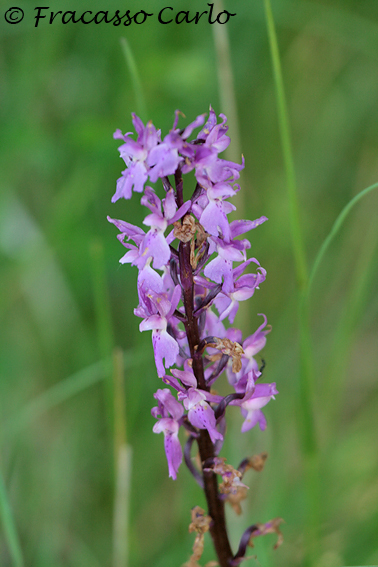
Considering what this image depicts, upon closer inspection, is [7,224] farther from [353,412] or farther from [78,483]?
[353,412]

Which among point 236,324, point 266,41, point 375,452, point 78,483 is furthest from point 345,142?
point 78,483

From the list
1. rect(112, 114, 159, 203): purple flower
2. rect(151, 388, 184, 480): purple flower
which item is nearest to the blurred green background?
rect(151, 388, 184, 480): purple flower

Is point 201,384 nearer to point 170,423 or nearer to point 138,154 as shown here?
point 170,423

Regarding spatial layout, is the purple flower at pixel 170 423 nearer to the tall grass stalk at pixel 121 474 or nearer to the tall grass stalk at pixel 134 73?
the tall grass stalk at pixel 121 474

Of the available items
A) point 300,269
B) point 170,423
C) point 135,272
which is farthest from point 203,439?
point 135,272

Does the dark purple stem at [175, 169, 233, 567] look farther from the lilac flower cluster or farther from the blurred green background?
the blurred green background

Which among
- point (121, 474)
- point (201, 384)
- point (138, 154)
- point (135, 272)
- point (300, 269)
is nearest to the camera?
point (138, 154)
